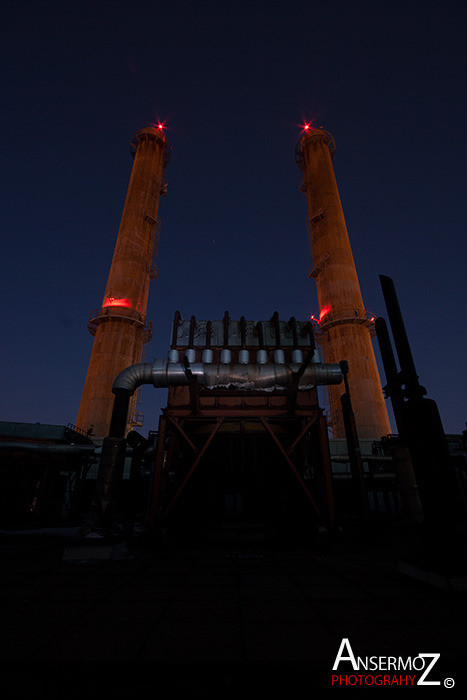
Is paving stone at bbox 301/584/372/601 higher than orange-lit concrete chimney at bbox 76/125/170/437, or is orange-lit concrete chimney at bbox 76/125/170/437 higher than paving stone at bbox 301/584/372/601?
orange-lit concrete chimney at bbox 76/125/170/437

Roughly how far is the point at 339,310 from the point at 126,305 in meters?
20.1

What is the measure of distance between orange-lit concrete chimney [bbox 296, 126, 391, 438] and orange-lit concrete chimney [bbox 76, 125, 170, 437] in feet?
58.6

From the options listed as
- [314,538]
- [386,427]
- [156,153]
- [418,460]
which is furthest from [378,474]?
[156,153]

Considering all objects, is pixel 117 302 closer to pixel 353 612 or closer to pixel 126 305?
pixel 126 305

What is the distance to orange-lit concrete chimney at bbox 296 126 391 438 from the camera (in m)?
24.8

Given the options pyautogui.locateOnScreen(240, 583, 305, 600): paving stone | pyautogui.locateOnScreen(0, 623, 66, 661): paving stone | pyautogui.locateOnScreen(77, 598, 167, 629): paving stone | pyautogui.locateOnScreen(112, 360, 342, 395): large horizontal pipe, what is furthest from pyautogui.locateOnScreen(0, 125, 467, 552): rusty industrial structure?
pyautogui.locateOnScreen(0, 623, 66, 661): paving stone

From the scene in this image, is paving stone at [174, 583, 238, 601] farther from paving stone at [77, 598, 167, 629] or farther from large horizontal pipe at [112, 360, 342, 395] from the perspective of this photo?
large horizontal pipe at [112, 360, 342, 395]

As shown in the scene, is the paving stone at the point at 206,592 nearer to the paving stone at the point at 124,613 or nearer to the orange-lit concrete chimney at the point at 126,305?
the paving stone at the point at 124,613

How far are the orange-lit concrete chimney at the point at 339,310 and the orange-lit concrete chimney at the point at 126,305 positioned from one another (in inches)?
704

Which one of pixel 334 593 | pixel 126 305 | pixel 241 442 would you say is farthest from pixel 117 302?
pixel 334 593

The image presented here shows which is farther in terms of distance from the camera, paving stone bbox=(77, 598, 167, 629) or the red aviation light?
the red aviation light

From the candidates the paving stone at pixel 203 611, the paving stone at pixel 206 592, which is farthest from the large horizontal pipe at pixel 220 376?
the paving stone at pixel 203 611

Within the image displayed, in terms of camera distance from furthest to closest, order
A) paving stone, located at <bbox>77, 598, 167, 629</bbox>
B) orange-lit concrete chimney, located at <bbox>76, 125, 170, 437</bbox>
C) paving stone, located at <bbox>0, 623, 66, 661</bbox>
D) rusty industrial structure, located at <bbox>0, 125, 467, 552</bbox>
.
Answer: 1. orange-lit concrete chimney, located at <bbox>76, 125, 170, 437</bbox>
2. rusty industrial structure, located at <bbox>0, 125, 467, 552</bbox>
3. paving stone, located at <bbox>77, 598, 167, 629</bbox>
4. paving stone, located at <bbox>0, 623, 66, 661</bbox>

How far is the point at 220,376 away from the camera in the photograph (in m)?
10.0
